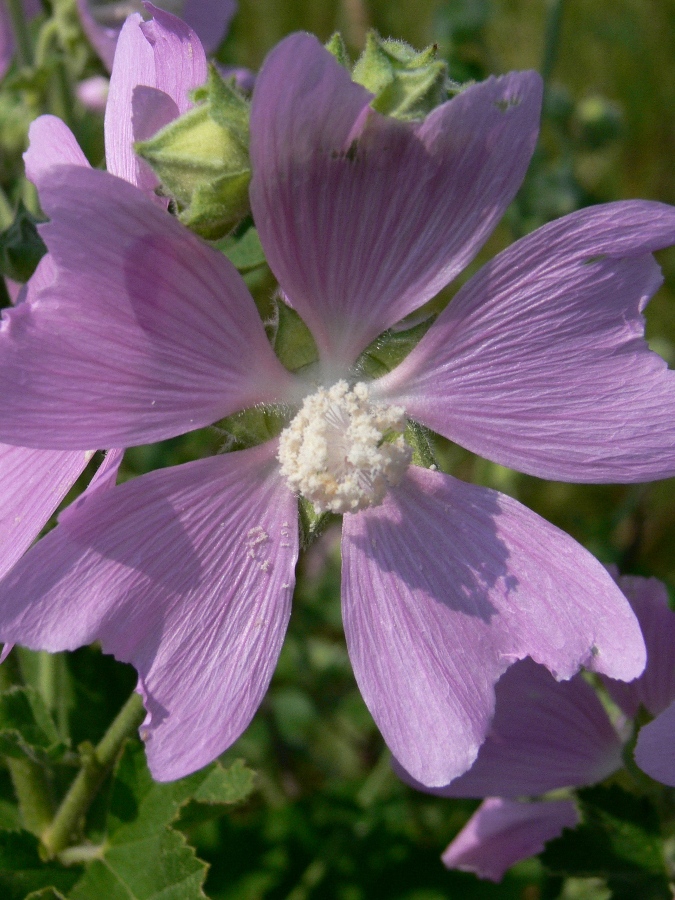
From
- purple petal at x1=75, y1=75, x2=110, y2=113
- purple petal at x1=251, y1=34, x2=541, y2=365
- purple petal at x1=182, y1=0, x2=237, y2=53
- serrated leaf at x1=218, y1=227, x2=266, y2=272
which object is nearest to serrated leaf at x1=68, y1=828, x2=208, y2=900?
purple petal at x1=251, y1=34, x2=541, y2=365

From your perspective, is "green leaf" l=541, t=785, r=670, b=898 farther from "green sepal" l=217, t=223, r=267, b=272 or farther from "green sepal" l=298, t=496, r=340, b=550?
"green sepal" l=217, t=223, r=267, b=272

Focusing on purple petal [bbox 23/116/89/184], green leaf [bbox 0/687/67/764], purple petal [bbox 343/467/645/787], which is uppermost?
purple petal [bbox 23/116/89/184]

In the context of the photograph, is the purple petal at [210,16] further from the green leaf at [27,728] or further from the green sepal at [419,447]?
the green leaf at [27,728]

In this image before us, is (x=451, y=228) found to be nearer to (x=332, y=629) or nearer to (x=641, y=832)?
(x=641, y=832)

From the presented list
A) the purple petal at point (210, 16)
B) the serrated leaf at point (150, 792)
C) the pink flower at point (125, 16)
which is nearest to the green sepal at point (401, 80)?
the serrated leaf at point (150, 792)

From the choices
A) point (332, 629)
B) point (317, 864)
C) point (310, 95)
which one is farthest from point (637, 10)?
point (310, 95)

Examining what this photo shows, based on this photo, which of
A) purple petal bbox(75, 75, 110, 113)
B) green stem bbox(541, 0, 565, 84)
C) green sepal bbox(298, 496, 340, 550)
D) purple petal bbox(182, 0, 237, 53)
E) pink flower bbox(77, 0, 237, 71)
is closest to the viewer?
green sepal bbox(298, 496, 340, 550)

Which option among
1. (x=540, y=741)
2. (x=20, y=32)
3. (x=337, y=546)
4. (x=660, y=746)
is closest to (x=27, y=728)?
(x=540, y=741)
